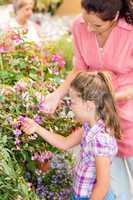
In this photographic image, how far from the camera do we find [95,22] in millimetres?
3178

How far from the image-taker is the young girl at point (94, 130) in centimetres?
312

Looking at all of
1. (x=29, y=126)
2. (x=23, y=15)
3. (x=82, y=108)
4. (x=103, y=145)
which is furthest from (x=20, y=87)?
(x=23, y=15)

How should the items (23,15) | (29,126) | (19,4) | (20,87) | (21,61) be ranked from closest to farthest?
(29,126)
(20,87)
(21,61)
(23,15)
(19,4)

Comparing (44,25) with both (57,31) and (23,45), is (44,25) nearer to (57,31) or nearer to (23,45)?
(57,31)

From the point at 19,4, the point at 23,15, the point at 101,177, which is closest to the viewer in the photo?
the point at 101,177

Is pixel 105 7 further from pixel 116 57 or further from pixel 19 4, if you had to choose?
pixel 19 4

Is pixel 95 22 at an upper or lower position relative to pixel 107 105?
upper

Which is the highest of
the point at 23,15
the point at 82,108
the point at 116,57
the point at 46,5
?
the point at 116,57

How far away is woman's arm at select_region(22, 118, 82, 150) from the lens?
3.24 m

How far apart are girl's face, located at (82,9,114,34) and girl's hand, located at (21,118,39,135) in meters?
0.54

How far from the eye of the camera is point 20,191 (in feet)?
10.1

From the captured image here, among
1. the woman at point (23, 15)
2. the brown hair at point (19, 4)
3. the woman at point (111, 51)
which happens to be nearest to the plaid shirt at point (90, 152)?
the woman at point (111, 51)

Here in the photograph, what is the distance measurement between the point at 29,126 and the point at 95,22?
0.60 m

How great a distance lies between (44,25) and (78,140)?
20.8 feet
